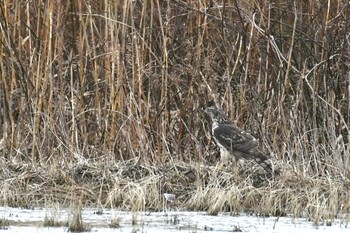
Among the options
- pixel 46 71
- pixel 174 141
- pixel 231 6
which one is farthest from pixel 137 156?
pixel 231 6

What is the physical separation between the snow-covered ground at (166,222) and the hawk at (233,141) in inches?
37.0

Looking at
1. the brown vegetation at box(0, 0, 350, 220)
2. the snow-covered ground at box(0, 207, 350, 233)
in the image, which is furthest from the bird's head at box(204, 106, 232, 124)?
the snow-covered ground at box(0, 207, 350, 233)

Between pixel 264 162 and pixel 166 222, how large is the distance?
1429 millimetres

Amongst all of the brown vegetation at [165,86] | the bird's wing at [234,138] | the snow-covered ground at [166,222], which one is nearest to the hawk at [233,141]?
the bird's wing at [234,138]

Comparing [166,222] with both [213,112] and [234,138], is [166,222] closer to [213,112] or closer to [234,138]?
[234,138]

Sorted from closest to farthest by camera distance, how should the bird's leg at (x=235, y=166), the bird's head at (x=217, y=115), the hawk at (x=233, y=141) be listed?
the bird's leg at (x=235, y=166), the hawk at (x=233, y=141), the bird's head at (x=217, y=115)

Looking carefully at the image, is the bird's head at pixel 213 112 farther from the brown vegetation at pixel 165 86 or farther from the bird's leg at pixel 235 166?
the bird's leg at pixel 235 166

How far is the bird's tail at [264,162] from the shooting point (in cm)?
730

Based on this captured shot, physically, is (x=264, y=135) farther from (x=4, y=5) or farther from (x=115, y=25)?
(x=4, y=5)

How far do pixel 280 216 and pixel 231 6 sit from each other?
237 cm

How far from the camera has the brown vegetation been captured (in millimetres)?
7547

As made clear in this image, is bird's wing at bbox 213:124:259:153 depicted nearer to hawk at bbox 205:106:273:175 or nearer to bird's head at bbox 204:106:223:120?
hawk at bbox 205:106:273:175

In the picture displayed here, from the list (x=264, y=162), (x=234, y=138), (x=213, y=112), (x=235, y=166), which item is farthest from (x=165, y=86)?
(x=264, y=162)

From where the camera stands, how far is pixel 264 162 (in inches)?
289
